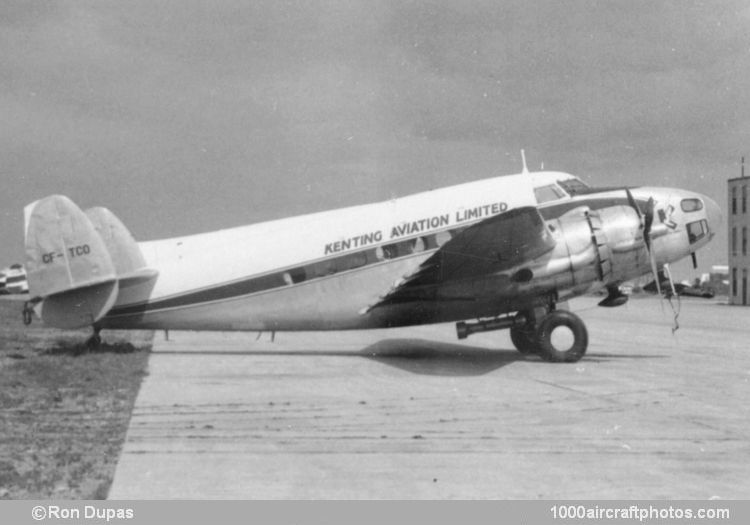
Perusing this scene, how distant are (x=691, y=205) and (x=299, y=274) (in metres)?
7.05

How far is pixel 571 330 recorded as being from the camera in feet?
44.0

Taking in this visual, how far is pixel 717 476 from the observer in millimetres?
6043

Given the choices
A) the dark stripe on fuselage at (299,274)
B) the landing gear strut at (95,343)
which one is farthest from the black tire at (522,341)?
the landing gear strut at (95,343)

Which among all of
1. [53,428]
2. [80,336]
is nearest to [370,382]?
[53,428]

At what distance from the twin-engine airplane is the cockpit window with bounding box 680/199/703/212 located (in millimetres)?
23

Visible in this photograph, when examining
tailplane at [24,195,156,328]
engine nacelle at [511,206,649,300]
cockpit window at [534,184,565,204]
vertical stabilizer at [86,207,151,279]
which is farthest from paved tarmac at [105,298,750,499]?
cockpit window at [534,184,565,204]

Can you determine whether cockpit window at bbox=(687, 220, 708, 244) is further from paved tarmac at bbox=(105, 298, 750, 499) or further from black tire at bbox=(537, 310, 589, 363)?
black tire at bbox=(537, 310, 589, 363)

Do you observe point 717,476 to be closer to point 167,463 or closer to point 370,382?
point 167,463

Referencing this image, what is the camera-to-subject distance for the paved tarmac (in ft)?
19.0

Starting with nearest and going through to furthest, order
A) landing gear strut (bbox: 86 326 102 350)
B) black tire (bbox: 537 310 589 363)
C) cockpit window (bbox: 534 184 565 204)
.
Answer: black tire (bbox: 537 310 589 363)
cockpit window (bbox: 534 184 565 204)
landing gear strut (bbox: 86 326 102 350)

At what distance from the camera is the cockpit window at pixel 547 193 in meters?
14.0

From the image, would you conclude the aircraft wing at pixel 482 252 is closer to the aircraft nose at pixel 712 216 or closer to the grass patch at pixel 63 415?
the aircraft nose at pixel 712 216

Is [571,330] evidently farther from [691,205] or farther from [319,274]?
[319,274]
